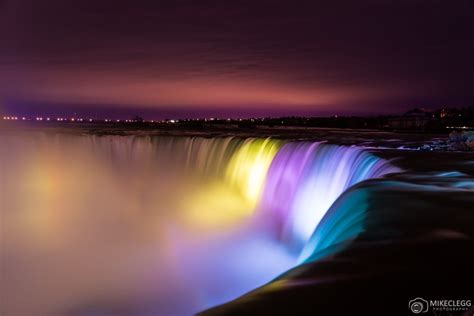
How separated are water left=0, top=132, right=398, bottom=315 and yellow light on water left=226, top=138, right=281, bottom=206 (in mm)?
61

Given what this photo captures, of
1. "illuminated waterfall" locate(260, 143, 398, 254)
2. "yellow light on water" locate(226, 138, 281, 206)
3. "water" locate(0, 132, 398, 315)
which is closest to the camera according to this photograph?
"water" locate(0, 132, 398, 315)

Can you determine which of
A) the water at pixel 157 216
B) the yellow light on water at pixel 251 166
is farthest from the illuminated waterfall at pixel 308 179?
the yellow light on water at pixel 251 166

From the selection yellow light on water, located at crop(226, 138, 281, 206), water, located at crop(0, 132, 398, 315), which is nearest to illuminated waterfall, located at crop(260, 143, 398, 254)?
water, located at crop(0, 132, 398, 315)

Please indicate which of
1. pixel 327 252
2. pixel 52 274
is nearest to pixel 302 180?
pixel 52 274

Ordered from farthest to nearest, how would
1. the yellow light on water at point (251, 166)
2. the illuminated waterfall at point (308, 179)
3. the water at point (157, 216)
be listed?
the yellow light on water at point (251, 166) → the illuminated waterfall at point (308, 179) → the water at point (157, 216)

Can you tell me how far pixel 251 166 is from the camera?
17812mm

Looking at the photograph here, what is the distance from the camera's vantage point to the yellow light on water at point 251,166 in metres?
16.3

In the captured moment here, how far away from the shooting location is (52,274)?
11.1m

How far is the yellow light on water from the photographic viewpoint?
16266 mm

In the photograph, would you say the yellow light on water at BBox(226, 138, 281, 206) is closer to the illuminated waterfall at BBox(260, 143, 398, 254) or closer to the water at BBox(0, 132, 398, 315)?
the water at BBox(0, 132, 398, 315)

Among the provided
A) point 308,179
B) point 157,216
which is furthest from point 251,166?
point 308,179

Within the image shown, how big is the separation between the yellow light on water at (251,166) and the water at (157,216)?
61 mm

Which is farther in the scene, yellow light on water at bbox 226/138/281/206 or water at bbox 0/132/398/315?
yellow light on water at bbox 226/138/281/206

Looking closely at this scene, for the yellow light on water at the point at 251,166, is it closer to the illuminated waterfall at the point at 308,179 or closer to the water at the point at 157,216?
the water at the point at 157,216
